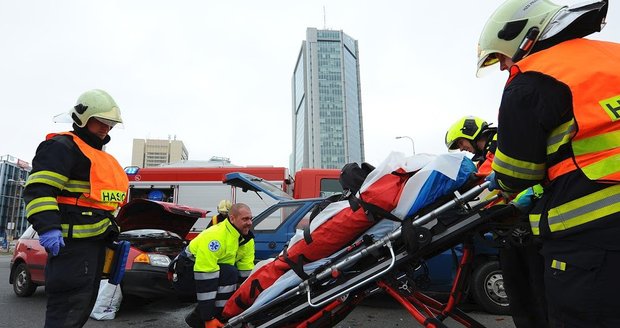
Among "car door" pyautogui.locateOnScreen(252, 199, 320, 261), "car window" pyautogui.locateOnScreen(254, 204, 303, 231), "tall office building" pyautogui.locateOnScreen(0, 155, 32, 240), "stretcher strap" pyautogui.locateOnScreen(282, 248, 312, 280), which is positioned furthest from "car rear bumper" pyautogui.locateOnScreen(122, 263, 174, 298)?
"tall office building" pyautogui.locateOnScreen(0, 155, 32, 240)

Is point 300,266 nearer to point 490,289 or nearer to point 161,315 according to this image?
point 490,289

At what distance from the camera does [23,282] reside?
251 inches

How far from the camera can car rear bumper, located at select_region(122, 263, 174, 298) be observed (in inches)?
190

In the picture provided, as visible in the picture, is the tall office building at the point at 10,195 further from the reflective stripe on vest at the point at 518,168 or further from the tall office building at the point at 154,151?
the reflective stripe on vest at the point at 518,168

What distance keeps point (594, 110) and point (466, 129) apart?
221 cm

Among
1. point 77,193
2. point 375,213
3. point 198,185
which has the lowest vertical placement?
point 375,213

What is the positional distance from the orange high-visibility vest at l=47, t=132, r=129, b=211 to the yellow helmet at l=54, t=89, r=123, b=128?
6.4 inches

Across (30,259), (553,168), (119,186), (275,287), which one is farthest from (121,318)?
(553,168)

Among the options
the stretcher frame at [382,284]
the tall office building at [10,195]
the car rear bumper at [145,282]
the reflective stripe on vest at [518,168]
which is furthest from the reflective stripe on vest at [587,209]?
the tall office building at [10,195]

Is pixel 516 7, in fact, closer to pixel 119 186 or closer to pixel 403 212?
pixel 403 212

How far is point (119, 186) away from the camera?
2852 mm

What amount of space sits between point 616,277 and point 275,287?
74.9 inches

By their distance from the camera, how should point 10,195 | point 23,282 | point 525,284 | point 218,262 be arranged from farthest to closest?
point 10,195
point 23,282
point 218,262
point 525,284

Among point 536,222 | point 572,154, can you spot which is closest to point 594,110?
point 572,154
